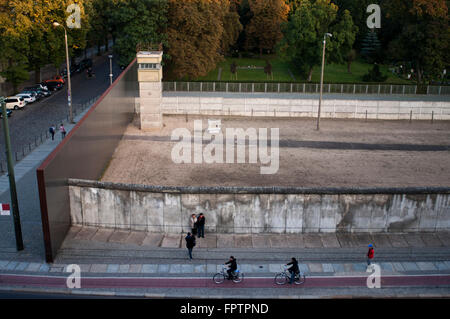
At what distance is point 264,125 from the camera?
4819 centimetres

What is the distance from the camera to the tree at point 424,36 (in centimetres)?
6006

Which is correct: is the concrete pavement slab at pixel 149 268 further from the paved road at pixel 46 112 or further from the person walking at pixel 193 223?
the paved road at pixel 46 112

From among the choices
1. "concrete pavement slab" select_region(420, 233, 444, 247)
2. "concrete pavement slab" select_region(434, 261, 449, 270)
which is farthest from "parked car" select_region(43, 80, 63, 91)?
"concrete pavement slab" select_region(434, 261, 449, 270)

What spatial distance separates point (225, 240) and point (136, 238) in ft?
14.0

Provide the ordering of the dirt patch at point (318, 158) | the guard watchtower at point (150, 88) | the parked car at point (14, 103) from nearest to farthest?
the dirt patch at point (318, 158), the guard watchtower at point (150, 88), the parked car at point (14, 103)

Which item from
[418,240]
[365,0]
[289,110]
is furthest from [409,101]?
[365,0]

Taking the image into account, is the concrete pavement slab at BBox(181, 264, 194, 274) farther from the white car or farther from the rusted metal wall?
the white car

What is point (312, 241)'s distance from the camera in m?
23.3

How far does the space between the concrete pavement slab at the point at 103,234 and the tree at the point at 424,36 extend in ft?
166

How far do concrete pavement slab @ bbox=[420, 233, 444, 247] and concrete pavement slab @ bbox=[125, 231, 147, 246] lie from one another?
44.4ft

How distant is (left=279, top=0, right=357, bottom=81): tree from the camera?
2616 inches

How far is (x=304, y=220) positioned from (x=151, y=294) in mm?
8518

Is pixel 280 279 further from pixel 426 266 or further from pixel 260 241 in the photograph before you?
pixel 426 266

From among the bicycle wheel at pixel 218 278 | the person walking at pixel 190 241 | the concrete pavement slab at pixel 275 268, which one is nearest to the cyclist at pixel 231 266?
the bicycle wheel at pixel 218 278
